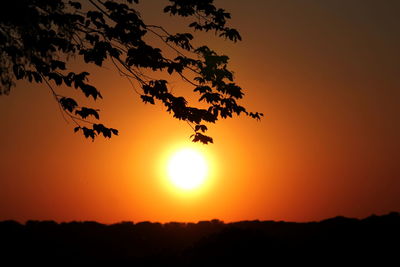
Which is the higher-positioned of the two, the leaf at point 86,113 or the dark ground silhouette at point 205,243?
the leaf at point 86,113

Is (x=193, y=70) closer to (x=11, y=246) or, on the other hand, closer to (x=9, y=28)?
(x=9, y=28)

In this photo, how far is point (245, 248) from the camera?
9609 millimetres

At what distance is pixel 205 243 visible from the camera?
9.95 metres

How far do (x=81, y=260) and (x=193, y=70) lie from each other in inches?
179

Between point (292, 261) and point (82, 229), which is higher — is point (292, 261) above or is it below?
below

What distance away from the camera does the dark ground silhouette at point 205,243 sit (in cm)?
951

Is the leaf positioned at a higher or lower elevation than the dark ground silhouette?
higher

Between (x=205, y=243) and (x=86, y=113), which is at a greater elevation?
(x=86, y=113)

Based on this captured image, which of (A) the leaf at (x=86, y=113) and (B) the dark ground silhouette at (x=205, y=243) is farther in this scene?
(A) the leaf at (x=86, y=113)

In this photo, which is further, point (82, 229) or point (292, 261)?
point (82, 229)

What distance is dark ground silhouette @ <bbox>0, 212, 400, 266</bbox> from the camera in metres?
9.51

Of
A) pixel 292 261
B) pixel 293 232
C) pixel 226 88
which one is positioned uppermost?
pixel 226 88

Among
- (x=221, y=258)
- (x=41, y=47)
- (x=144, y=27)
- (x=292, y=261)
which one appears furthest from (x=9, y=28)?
(x=292, y=261)

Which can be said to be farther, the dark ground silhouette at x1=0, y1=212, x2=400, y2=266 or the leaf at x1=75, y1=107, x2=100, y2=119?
the leaf at x1=75, y1=107, x2=100, y2=119
